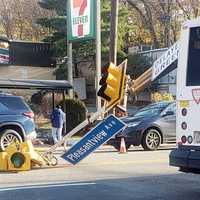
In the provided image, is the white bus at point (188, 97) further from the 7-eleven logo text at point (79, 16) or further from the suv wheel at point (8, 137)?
the 7-eleven logo text at point (79, 16)

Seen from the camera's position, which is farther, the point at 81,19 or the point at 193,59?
the point at 81,19

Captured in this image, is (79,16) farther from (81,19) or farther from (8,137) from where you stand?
(8,137)

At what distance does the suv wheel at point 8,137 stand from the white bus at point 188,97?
9756 millimetres

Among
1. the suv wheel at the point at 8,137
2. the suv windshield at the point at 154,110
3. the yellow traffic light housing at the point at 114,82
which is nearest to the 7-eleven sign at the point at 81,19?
the suv windshield at the point at 154,110

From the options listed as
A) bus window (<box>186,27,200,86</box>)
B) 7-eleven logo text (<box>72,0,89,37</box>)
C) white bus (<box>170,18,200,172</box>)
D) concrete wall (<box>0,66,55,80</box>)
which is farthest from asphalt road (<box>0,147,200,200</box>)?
concrete wall (<box>0,66,55,80</box>)

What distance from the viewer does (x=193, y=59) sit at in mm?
9875

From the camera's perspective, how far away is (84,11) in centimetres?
2798

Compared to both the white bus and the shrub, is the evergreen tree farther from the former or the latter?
the white bus

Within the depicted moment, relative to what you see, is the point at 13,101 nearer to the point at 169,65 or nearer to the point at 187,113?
the point at 169,65

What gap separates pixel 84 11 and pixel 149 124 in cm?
983

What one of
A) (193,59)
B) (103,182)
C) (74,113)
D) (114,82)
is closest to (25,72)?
(74,113)

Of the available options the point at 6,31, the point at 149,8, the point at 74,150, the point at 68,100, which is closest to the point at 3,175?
the point at 74,150

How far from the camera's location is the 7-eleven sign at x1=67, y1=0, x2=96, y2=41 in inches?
1084

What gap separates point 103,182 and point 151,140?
834 centimetres
